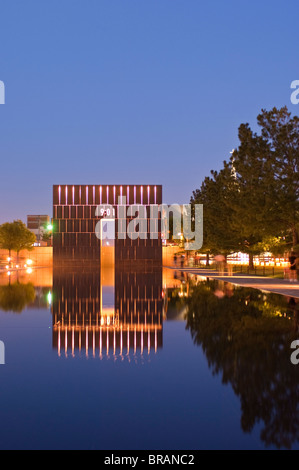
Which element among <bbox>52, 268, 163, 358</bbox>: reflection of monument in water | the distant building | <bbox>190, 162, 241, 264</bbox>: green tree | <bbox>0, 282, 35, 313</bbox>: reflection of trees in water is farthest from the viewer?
the distant building

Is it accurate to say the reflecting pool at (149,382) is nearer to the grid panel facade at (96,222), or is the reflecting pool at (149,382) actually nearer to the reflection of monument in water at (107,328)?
the reflection of monument in water at (107,328)

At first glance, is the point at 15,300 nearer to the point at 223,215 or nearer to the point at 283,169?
the point at 283,169

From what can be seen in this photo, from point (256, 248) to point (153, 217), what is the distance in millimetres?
43053

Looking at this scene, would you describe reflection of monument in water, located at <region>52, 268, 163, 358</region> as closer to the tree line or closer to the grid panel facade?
the tree line

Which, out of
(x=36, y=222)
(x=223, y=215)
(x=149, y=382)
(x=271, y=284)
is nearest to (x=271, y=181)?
(x=271, y=284)

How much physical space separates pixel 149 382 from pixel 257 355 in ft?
9.91

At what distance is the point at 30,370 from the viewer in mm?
9422

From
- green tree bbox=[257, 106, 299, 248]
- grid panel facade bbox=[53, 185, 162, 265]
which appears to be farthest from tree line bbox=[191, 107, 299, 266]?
grid panel facade bbox=[53, 185, 162, 265]

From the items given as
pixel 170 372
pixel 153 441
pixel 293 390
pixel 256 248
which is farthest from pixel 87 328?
pixel 256 248

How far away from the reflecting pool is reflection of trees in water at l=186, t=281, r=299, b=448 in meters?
0.02

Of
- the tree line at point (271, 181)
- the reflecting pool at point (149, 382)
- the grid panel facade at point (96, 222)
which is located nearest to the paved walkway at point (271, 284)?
the tree line at point (271, 181)

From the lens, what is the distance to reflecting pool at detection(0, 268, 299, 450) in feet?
19.6

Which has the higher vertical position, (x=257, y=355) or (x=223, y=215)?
(x=223, y=215)

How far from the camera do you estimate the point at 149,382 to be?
27.7 ft
